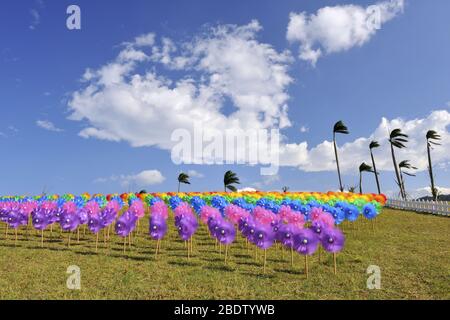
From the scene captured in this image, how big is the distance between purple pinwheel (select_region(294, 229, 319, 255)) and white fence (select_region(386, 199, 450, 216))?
26.2 metres

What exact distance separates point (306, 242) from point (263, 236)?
59.2 inches

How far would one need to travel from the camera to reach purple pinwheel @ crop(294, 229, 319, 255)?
1169cm

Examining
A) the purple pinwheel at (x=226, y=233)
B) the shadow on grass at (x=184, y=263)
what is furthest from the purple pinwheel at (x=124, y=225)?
the purple pinwheel at (x=226, y=233)

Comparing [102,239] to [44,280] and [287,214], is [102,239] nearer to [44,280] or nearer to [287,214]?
[44,280]

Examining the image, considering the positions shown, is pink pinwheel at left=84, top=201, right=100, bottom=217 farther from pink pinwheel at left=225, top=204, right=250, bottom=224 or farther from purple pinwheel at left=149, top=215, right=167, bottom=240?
pink pinwheel at left=225, top=204, right=250, bottom=224

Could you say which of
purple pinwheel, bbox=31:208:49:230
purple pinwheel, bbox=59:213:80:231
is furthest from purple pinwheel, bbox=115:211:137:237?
purple pinwheel, bbox=31:208:49:230

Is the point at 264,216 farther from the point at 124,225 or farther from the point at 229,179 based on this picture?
the point at 229,179

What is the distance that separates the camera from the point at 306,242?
1170cm

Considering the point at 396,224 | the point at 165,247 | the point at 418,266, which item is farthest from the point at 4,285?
the point at 396,224

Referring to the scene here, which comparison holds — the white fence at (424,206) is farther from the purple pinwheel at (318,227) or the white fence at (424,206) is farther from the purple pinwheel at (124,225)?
the purple pinwheel at (124,225)

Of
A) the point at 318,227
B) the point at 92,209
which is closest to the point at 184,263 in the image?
the point at 318,227

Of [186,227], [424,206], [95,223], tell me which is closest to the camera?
[186,227]

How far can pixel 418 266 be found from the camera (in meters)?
13.4
